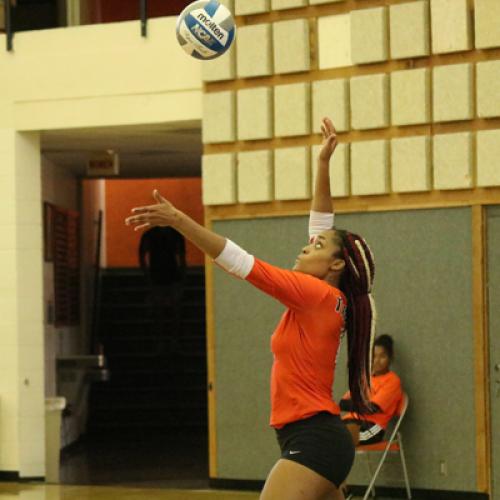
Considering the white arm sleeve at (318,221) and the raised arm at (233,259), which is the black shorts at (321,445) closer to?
the raised arm at (233,259)

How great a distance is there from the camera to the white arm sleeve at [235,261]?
3.68 m

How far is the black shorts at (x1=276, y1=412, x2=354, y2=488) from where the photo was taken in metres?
3.86

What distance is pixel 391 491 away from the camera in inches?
329

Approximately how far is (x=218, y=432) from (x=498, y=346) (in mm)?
2329

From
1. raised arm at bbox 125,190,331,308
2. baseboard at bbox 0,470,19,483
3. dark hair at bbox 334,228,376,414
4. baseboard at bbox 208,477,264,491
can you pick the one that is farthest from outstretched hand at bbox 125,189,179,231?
baseboard at bbox 0,470,19,483

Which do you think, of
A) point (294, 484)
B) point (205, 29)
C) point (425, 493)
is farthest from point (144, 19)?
point (294, 484)

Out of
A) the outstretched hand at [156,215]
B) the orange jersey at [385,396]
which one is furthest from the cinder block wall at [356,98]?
the outstretched hand at [156,215]

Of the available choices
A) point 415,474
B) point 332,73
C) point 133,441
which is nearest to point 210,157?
point 332,73

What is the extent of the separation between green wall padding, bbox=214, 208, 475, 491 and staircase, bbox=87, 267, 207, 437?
14.0 feet

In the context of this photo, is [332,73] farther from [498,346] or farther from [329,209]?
[329,209]

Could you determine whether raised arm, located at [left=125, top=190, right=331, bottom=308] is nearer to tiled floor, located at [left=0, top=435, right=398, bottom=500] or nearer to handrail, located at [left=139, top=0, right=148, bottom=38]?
tiled floor, located at [left=0, top=435, right=398, bottom=500]

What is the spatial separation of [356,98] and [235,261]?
498cm

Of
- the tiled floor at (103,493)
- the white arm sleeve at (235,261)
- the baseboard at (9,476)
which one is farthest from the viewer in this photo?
the baseboard at (9,476)

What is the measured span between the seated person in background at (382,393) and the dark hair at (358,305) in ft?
12.5
